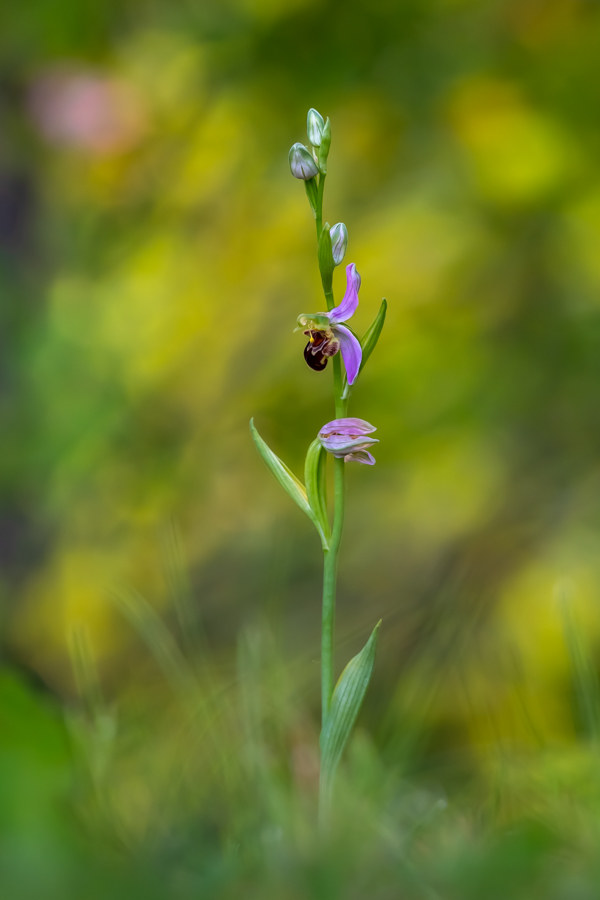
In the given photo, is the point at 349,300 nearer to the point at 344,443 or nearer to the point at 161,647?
the point at 344,443

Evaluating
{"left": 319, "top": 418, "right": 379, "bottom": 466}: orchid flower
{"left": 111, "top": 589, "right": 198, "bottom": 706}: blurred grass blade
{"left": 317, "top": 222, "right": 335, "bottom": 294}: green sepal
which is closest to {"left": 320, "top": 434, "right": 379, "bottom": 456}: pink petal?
{"left": 319, "top": 418, "right": 379, "bottom": 466}: orchid flower

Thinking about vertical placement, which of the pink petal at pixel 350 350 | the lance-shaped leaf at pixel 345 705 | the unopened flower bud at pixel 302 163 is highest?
the unopened flower bud at pixel 302 163

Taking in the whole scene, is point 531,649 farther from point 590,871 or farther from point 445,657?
point 590,871

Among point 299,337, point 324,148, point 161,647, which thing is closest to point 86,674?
point 161,647

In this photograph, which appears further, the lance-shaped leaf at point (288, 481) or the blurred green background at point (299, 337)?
the blurred green background at point (299, 337)

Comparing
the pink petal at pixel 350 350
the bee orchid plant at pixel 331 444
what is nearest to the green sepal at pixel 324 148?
the bee orchid plant at pixel 331 444

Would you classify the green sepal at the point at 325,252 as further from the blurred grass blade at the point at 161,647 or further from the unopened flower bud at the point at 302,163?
the blurred grass blade at the point at 161,647

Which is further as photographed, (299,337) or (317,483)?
(299,337)
